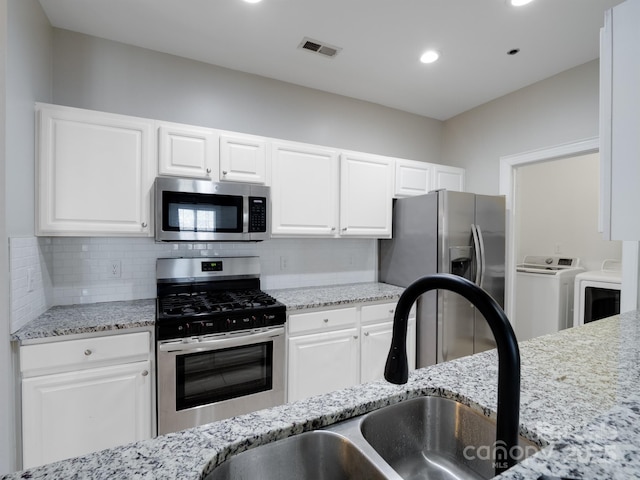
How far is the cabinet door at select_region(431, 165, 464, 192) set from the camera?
3.33 meters

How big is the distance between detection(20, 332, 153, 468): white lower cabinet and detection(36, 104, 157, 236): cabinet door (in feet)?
2.35

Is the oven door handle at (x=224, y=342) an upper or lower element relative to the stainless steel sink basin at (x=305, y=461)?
lower

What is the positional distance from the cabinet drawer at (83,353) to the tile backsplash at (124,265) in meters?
0.19

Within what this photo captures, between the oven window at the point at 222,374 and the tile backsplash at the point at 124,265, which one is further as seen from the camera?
the oven window at the point at 222,374

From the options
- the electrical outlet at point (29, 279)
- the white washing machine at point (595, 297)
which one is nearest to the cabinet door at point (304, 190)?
the electrical outlet at point (29, 279)

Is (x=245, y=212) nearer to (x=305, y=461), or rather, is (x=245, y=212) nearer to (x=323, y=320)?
(x=323, y=320)

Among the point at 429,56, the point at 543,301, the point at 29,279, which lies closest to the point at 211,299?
the point at 29,279

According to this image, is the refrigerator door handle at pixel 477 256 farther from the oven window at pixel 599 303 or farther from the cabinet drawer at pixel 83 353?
the cabinet drawer at pixel 83 353

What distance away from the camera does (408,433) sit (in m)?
0.87

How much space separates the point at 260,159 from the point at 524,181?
377 centimetres

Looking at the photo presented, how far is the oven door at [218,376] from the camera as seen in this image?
72.9 inches

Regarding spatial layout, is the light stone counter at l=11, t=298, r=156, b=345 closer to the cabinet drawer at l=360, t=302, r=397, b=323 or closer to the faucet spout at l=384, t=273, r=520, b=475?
the cabinet drawer at l=360, t=302, r=397, b=323

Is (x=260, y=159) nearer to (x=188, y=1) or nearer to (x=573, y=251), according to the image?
(x=188, y=1)

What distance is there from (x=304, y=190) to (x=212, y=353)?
1.40 meters
